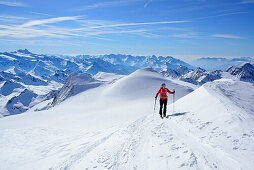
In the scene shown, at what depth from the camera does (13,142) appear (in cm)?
1380

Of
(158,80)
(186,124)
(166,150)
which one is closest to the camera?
(166,150)

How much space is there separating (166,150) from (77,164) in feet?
13.5

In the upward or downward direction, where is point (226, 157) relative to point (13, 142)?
upward

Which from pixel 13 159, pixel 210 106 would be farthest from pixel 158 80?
pixel 13 159

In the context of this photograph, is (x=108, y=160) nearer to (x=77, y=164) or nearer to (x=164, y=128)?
(x=77, y=164)

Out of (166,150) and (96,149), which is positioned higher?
(166,150)

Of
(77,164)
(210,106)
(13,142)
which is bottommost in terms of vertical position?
(13,142)

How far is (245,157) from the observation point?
5770mm

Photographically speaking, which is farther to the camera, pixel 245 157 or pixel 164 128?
pixel 164 128

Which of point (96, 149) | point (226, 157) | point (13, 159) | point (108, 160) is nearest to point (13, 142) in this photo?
point (13, 159)

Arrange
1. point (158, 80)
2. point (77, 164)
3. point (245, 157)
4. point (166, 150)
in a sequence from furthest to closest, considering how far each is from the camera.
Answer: point (158, 80), point (77, 164), point (166, 150), point (245, 157)

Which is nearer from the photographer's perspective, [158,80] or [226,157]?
[226,157]

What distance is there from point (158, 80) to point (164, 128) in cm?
4996

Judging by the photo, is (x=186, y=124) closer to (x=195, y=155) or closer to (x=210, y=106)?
(x=210, y=106)
